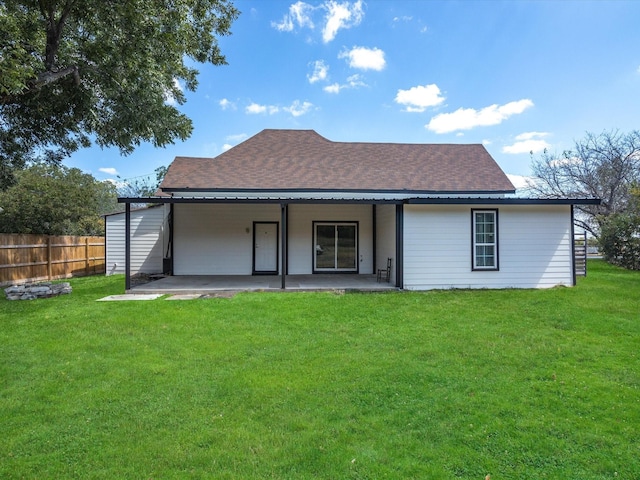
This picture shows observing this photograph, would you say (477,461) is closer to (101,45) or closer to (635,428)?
(635,428)

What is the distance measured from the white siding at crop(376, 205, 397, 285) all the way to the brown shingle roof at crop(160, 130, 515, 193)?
1075 millimetres

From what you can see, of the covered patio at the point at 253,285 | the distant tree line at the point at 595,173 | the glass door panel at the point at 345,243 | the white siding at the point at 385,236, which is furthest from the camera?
the distant tree line at the point at 595,173

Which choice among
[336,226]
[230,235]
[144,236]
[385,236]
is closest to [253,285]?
[230,235]

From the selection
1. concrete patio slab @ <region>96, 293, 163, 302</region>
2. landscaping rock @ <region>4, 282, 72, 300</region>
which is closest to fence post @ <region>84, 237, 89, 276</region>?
landscaping rock @ <region>4, 282, 72, 300</region>

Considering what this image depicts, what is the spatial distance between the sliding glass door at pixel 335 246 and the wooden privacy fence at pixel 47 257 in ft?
31.4

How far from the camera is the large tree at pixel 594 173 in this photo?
2066 centimetres

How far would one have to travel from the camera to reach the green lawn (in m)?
2.54

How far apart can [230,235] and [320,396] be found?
1061cm

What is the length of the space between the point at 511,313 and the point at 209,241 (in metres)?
10.2

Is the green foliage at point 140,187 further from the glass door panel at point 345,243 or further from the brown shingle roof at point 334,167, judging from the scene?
the glass door panel at point 345,243

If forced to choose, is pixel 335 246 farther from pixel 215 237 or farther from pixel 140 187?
pixel 140 187

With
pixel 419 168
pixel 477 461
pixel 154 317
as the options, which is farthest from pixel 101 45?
pixel 419 168

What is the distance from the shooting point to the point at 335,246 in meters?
13.7

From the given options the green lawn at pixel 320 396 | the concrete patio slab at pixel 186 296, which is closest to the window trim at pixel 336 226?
the concrete patio slab at pixel 186 296
